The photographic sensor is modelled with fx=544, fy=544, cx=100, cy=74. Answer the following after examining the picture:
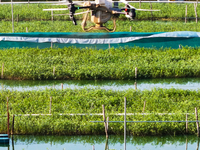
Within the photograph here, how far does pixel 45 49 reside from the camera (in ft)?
111

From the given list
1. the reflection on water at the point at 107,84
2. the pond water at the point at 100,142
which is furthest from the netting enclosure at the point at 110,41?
the pond water at the point at 100,142

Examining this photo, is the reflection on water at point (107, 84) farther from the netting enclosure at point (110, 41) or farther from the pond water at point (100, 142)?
the pond water at point (100, 142)

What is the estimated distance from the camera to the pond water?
20.6 meters

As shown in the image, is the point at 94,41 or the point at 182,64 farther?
the point at 94,41

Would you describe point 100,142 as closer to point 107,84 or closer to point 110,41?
point 107,84

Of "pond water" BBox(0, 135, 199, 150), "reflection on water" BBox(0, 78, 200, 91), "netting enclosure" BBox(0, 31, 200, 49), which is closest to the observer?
"pond water" BBox(0, 135, 199, 150)

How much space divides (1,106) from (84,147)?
4.49 metres

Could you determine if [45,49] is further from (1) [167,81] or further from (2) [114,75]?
(1) [167,81]

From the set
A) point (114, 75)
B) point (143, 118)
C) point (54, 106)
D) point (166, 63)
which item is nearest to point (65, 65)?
point (114, 75)

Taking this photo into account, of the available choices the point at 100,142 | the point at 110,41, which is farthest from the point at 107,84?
the point at 100,142

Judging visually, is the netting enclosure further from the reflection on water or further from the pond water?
the pond water

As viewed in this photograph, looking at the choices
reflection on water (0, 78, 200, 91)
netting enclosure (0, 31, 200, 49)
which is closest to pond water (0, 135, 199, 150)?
reflection on water (0, 78, 200, 91)

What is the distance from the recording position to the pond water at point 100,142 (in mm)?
20609

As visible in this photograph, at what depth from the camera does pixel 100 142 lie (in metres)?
20.8
